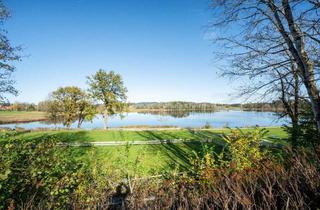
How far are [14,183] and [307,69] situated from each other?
6.06 metres

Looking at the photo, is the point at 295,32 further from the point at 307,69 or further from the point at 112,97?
the point at 112,97

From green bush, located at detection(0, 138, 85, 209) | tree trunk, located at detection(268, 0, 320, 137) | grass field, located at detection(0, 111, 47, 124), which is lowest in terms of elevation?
grass field, located at detection(0, 111, 47, 124)

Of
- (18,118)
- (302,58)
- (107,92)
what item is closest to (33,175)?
(302,58)

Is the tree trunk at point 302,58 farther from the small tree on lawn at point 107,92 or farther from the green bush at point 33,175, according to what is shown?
the small tree on lawn at point 107,92

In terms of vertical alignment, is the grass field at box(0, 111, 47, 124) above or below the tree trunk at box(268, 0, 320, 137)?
below

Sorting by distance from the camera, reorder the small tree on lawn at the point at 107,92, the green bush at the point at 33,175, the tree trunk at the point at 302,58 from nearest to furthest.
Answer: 1. the green bush at the point at 33,175
2. the tree trunk at the point at 302,58
3. the small tree on lawn at the point at 107,92

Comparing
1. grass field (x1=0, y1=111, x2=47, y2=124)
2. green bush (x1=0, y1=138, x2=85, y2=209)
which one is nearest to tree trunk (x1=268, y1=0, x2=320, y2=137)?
green bush (x1=0, y1=138, x2=85, y2=209)

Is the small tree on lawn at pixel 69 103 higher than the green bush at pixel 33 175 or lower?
higher

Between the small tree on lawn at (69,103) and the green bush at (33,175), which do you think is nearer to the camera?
the green bush at (33,175)

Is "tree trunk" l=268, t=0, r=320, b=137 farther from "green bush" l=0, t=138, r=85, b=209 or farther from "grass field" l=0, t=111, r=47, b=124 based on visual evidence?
"grass field" l=0, t=111, r=47, b=124

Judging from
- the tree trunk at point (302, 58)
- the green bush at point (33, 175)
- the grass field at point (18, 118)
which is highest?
the tree trunk at point (302, 58)

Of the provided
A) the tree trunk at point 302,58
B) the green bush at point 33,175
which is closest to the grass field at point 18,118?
the green bush at point 33,175

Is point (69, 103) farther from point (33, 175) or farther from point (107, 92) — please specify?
point (33, 175)

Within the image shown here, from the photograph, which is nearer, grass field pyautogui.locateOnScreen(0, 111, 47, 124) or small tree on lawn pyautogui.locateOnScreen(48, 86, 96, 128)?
small tree on lawn pyautogui.locateOnScreen(48, 86, 96, 128)
